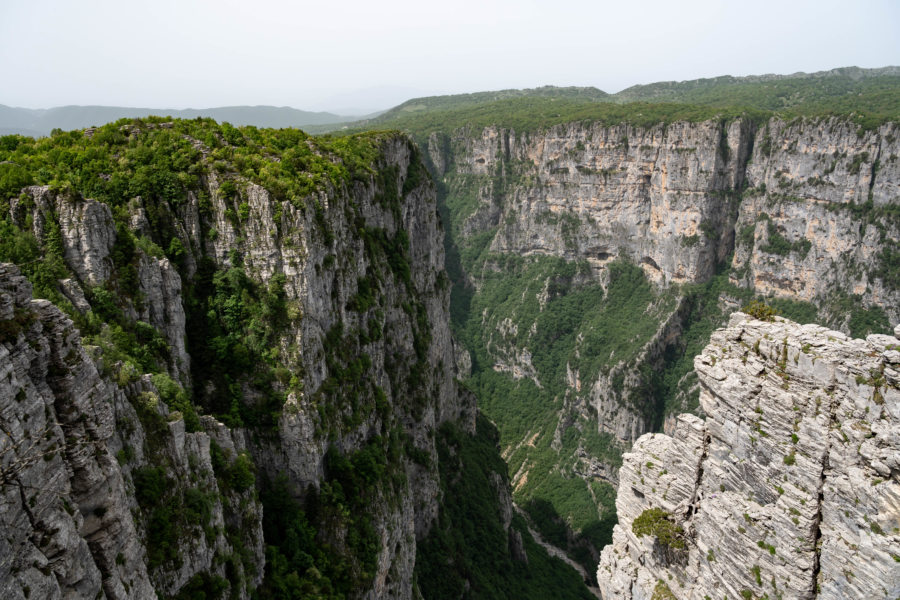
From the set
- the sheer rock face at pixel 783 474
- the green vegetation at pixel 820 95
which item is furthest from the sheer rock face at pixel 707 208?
the sheer rock face at pixel 783 474

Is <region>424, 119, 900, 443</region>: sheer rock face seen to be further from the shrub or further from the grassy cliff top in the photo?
the shrub

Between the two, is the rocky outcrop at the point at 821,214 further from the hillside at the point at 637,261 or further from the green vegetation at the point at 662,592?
the green vegetation at the point at 662,592

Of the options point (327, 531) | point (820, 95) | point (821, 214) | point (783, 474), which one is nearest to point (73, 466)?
point (327, 531)

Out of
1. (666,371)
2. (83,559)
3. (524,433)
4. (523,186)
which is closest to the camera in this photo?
(83,559)

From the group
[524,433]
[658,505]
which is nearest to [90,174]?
[658,505]

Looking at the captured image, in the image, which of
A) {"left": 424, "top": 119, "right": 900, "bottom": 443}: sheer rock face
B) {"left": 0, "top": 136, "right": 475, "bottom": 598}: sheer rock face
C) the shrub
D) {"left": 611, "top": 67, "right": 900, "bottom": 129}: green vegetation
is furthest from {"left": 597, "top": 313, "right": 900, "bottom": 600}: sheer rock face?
{"left": 611, "top": 67, "right": 900, "bottom": 129}: green vegetation

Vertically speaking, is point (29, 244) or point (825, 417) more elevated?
point (29, 244)

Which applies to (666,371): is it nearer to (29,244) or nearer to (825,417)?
(825,417)
